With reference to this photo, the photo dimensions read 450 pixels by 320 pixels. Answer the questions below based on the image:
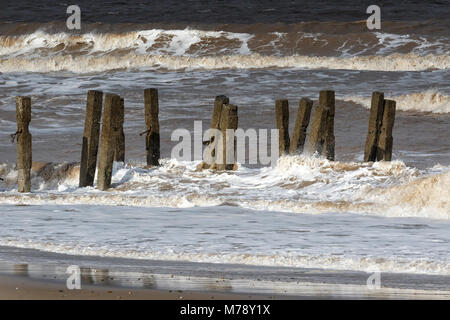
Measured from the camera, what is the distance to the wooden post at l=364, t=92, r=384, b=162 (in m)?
12.3

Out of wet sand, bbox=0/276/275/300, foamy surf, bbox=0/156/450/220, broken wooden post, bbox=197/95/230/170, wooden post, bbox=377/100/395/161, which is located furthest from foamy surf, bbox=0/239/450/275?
wooden post, bbox=377/100/395/161

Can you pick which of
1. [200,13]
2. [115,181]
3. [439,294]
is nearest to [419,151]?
[115,181]

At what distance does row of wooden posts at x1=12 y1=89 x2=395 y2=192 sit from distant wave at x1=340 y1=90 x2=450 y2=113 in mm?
7742

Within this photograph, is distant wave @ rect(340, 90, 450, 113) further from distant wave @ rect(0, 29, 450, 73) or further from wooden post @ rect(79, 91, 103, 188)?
wooden post @ rect(79, 91, 103, 188)

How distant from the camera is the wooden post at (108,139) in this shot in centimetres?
1208

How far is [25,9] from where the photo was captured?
4228 cm

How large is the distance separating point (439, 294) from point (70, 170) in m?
7.74

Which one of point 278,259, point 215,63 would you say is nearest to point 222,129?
point 278,259

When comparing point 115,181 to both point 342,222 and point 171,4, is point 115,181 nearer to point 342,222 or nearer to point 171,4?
point 342,222

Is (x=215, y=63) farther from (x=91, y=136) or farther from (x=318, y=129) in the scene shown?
(x=318, y=129)

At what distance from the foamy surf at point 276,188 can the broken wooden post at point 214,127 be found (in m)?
0.21

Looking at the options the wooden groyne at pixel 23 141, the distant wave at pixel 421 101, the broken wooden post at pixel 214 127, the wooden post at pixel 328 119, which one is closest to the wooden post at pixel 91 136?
the wooden groyne at pixel 23 141

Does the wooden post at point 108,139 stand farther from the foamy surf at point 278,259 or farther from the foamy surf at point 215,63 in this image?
the foamy surf at point 215,63

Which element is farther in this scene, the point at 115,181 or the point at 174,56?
the point at 174,56
